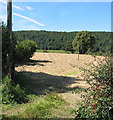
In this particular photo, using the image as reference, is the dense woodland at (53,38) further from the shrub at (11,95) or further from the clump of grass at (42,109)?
the clump of grass at (42,109)

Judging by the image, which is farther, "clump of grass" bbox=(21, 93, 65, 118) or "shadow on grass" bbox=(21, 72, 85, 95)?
"shadow on grass" bbox=(21, 72, 85, 95)

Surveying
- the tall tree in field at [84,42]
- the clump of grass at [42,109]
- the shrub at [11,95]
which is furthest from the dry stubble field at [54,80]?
the tall tree in field at [84,42]

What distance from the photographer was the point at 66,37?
96.8m

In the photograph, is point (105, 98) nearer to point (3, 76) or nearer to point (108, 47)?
point (108, 47)

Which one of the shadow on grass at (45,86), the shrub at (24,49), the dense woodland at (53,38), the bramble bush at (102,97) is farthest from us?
the dense woodland at (53,38)

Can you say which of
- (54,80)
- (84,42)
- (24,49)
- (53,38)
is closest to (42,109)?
(54,80)

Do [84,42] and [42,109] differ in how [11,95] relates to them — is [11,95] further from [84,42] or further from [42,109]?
[84,42]

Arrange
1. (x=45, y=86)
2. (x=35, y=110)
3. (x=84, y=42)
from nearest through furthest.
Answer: (x=35, y=110) < (x=45, y=86) < (x=84, y=42)

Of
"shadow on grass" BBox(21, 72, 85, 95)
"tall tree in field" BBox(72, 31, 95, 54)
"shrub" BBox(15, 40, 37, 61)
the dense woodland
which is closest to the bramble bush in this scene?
"shadow on grass" BBox(21, 72, 85, 95)

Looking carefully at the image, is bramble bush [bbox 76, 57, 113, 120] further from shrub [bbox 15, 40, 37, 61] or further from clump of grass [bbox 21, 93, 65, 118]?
shrub [bbox 15, 40, 37, 61]

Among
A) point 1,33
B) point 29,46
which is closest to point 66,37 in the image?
point 29,46

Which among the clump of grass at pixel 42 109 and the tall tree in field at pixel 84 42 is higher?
the tall tree in field at pixel 84 42

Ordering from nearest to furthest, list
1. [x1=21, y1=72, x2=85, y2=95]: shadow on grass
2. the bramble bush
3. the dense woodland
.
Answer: the bramble bush → [x1=21, y1=72, x2=85, y2=95]: shadow on grass → the dense woodland

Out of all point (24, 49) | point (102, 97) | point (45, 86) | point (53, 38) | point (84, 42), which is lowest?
point (45, 86)
